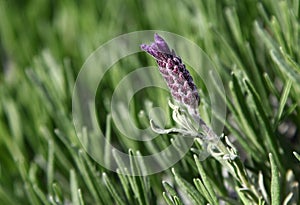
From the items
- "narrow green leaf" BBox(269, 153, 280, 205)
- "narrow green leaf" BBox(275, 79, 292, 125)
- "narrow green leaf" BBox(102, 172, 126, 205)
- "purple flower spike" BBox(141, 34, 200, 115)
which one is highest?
"purple flower spike" BBox(141, 34, 200, 115)

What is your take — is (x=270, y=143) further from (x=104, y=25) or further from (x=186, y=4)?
(x=104, y=25)

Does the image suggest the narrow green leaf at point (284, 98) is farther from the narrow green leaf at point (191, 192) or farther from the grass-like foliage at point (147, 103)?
the narrow green leaf at point (191, 192)

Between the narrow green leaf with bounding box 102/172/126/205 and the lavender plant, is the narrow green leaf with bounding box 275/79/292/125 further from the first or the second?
the narrow green leaf with bounding box 102/172/126/205

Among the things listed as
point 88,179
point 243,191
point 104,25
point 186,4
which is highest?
point 104,25

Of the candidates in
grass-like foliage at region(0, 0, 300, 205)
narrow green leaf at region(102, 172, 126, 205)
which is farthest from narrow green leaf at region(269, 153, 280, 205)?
narrow green leaf at region(102, 172, 126, 205)

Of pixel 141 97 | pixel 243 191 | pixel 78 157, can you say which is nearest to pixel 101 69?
pixel 141 97

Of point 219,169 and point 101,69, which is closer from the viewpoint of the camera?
point 219,169

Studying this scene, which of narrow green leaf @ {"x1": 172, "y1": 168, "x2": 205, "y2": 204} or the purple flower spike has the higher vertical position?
the purple flower spike

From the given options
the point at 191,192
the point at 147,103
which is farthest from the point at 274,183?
the point at 147,103

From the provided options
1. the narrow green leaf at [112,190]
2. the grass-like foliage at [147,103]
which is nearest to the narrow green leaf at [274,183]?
the grass-like foliage at [147,103]
